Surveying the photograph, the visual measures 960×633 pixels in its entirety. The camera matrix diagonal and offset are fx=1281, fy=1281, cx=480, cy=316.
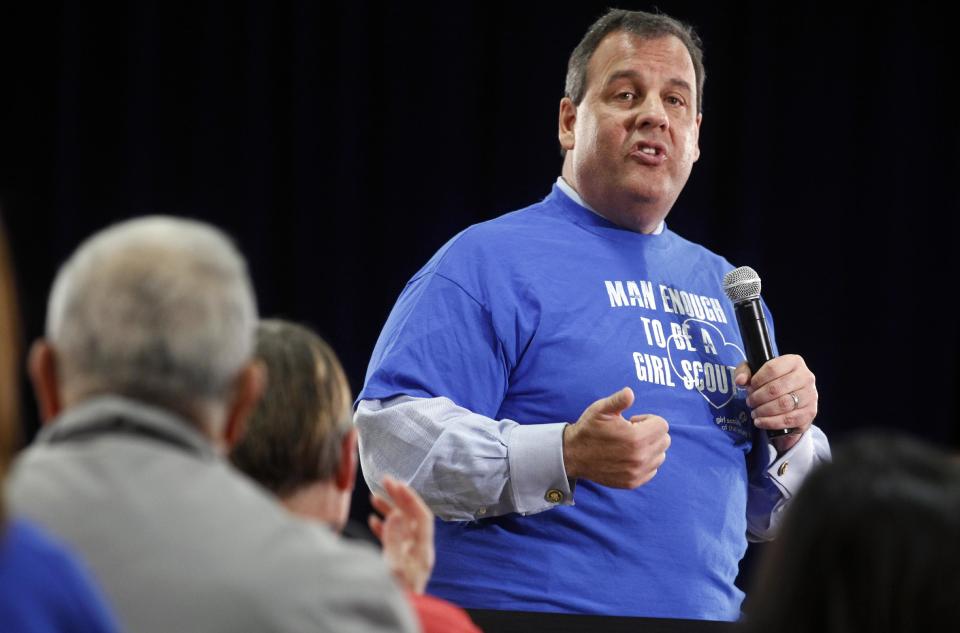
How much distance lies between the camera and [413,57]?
3994 mm

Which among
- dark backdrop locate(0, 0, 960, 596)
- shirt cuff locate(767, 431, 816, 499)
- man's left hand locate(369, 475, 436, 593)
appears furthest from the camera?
dark backdrop locate(0, 0, 960, 596)

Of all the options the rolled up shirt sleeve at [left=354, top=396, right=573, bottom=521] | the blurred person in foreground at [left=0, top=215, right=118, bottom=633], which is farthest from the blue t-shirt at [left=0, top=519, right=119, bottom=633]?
the rolled up shirt sleeve at [left=354, top=396, right=573, bottom=521]

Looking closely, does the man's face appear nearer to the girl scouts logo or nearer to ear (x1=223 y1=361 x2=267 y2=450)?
the girl scouts logo

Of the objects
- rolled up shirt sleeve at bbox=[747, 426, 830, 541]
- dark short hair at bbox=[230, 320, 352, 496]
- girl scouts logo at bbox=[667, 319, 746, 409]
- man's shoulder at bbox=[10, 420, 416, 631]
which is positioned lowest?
rolled up shirt sleeve at bbox=[747, 426, 830, 541]

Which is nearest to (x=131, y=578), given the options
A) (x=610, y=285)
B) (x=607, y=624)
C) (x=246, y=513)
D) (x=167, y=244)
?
(x=246, y=513)

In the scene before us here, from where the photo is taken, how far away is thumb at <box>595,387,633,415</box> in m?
1.98

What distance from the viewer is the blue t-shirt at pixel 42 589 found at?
2.57 ft

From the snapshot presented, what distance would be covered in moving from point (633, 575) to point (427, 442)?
17.1 inches

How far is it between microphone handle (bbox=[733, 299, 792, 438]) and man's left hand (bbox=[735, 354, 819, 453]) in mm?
21

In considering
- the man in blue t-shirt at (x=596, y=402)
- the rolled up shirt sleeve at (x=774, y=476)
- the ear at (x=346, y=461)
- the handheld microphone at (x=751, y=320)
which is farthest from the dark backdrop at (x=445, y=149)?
the ear at (x=346, y=461)

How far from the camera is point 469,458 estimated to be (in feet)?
7.14

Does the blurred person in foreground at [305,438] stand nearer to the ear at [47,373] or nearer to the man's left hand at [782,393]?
the ear at [47,373]

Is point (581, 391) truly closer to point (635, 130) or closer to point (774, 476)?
point (774, 476)

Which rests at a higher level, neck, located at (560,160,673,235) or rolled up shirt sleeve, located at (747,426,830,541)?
neck, located at (560,160,673,235)
